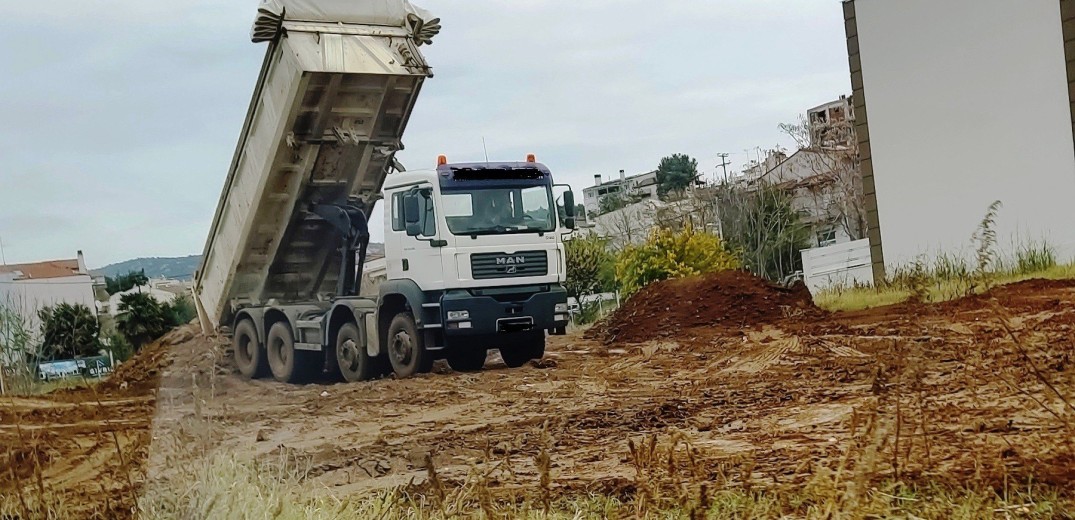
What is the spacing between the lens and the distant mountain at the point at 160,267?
5.65 meters

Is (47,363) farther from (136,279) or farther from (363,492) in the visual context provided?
(363,492)

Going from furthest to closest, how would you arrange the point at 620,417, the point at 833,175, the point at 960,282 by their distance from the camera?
the point at 833,175
the point at 960,282
the point at 620,417

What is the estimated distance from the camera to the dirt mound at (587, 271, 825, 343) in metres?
9.72

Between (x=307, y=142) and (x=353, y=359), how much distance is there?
1.50 metres

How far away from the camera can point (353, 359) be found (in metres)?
7.53

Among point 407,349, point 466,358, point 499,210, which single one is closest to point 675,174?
point 499,210

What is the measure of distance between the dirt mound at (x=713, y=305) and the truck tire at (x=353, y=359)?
2.61 meters

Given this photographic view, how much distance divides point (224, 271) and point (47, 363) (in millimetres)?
2369

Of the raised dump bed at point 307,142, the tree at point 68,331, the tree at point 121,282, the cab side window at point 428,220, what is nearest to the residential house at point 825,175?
the cab side window at point 428,220

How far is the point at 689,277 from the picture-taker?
402 inches

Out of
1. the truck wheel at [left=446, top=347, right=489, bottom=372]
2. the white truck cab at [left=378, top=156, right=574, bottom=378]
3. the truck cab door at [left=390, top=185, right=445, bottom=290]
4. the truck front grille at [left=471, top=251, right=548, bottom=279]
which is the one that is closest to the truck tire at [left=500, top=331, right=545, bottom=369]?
the white truck cab at [left=378, top=156, right=574, bottom=378]

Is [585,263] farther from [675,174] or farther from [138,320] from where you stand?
[138,320]

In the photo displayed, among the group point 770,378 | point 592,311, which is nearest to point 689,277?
point 592,311

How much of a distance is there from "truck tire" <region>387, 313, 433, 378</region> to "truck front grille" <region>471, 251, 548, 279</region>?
0.57 m
